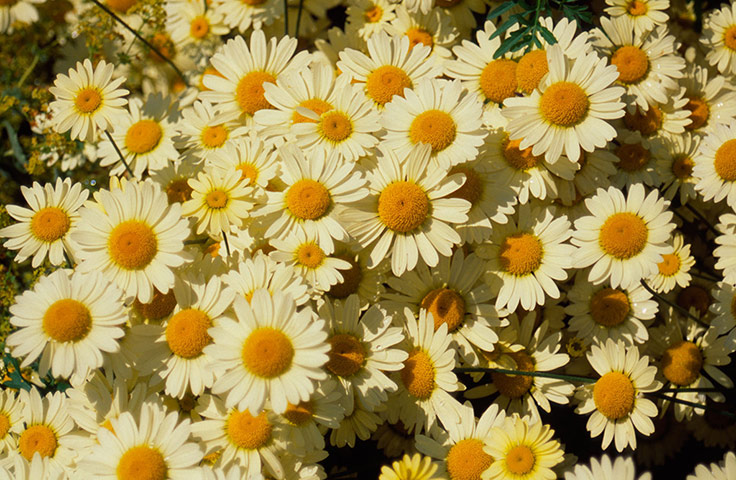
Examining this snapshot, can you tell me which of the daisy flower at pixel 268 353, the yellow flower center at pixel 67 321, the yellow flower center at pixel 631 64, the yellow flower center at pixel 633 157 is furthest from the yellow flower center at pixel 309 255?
the yellow flower center at pixel 631 64

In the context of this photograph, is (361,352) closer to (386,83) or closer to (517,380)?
(517,380)

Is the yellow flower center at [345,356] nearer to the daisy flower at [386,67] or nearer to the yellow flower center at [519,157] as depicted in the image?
the yellow flower center at [519,157]

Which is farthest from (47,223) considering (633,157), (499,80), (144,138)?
(633,157)

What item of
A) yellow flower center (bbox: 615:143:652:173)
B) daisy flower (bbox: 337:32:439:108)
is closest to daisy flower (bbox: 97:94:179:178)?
daisy flower (bbox: 337:32:439:108)

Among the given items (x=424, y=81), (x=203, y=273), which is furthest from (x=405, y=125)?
(x=203, y=273)

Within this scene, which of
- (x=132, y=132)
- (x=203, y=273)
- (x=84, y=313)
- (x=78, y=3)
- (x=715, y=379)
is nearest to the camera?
(x=84, y=313)

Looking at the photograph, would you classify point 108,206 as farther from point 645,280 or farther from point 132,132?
point 645,280
